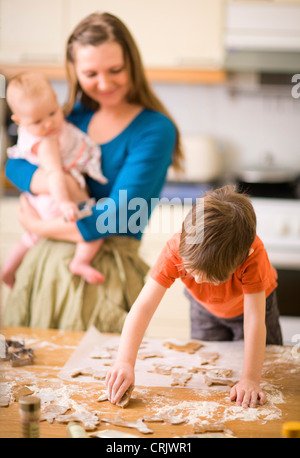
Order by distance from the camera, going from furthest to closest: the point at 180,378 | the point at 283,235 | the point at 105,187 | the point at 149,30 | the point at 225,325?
the point at 149,30, the point at 283,235, the point at 105,187, the point at 225,325, the point at 180,378

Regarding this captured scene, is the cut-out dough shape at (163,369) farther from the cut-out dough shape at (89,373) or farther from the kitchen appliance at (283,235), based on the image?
the kitchen appliance at (283,235)

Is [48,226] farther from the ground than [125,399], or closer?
farther from the ground

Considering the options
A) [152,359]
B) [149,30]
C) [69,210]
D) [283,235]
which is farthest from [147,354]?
[149,30]

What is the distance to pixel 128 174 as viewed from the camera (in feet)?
3.90

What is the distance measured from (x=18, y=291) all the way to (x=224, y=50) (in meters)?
1.56

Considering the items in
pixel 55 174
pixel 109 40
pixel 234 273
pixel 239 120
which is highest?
pixel 109 40

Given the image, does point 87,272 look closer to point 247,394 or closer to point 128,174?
point 128,174

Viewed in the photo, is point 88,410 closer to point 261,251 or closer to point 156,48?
point 261,251

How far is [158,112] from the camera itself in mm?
1254

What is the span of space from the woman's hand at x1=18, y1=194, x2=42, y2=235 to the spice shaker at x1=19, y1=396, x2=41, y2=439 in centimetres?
60

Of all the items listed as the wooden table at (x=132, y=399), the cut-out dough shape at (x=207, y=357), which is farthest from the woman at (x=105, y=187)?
the cut-out dough shape at (x=207, y=357)

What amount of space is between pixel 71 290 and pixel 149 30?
1539 millimetres

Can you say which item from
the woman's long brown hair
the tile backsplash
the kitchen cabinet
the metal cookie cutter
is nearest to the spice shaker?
the metal cookie cutter

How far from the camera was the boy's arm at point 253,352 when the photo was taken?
33.3 inches
